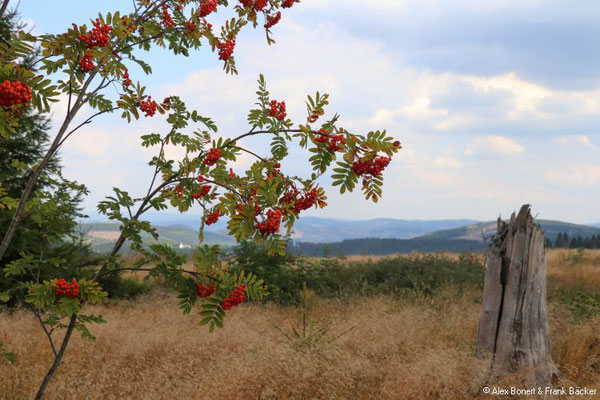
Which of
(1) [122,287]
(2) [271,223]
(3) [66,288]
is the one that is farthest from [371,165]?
(1) [122,287]

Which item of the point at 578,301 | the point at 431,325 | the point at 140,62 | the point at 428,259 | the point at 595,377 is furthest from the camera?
the point at 428,259

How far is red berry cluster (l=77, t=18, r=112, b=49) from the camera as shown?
260cm

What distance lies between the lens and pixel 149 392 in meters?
4.96

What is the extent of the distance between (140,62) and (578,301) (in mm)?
9139

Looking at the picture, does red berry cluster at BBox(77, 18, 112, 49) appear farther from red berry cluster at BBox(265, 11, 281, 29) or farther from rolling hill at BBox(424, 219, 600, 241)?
rolling hill at BBox(424, 219, 600, 241)

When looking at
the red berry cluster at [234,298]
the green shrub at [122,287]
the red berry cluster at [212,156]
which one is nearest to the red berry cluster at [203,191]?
the red berry cluster at [212,156]

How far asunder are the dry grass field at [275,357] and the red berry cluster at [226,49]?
3.26 meters

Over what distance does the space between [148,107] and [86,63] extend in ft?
2.29

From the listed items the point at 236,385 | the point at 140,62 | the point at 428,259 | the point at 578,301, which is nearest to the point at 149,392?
the point at 236,385

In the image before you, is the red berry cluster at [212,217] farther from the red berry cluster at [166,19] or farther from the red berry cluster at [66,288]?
the red berry cluster at [166,19]

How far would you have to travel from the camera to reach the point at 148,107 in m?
3.39

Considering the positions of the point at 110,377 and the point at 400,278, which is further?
the point at 400,278

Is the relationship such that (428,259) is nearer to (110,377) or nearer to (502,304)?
(502,304)

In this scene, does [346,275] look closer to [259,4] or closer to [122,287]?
[122,287]
